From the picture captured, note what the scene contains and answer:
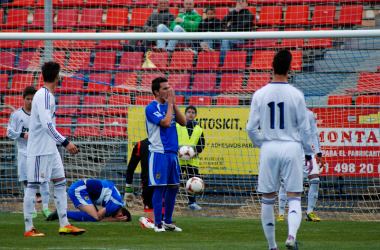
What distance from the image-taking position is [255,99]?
13.6 feet

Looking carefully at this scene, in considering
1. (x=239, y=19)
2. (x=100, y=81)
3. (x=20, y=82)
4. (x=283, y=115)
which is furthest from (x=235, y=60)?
(x=283, y=115)

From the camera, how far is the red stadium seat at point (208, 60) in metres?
9.60

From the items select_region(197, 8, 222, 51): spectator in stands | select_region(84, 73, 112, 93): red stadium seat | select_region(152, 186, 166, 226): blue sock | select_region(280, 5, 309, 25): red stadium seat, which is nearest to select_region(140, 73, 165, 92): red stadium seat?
select_region(84, 73, 112, 93): red stadium seat

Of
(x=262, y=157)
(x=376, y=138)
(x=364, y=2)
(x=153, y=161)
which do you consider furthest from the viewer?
(x=364, y=2)

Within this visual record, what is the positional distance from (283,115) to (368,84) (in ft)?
16.9

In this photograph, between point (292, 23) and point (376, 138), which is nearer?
point (376, 138)

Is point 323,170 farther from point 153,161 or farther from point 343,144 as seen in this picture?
point 153,161

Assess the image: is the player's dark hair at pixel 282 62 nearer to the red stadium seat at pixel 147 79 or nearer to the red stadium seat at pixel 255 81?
the red stadium seat at pixel 255 81

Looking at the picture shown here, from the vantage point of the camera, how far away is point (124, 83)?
975 centimetres

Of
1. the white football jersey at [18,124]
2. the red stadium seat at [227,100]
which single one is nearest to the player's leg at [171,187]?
the white football jersey at [18,124]

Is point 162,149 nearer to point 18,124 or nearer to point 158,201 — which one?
point 158,201

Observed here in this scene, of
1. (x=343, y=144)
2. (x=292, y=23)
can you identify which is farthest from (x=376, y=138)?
(x=292, y=23)

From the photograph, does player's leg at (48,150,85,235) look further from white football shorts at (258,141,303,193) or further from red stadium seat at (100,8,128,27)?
red stadium seat at (100,8,128,27)

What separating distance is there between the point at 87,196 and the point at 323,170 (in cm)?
453
